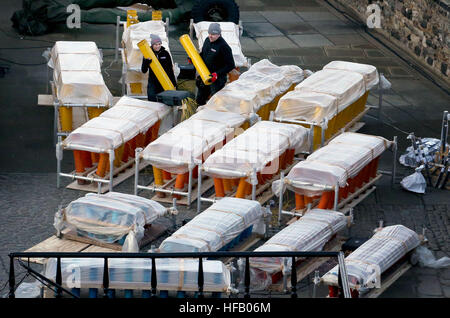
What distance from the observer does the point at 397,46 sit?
27.5 metres

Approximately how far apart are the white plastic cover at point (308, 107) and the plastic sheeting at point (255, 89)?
21.1 inches

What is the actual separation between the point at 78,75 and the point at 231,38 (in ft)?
13.7

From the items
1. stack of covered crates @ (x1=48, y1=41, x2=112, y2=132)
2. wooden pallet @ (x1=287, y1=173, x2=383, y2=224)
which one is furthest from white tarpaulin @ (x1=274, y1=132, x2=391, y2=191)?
stack of covered crates @ (x1=48, y1=41, x2=112, y2=132)

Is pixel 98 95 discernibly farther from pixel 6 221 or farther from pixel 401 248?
pixel 401 248

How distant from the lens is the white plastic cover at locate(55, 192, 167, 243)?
15658 millimetres

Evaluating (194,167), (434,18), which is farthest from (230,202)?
(434,18)

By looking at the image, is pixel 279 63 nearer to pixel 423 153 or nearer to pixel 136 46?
pixel 136 46

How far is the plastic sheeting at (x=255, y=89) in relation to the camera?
63.3 ft

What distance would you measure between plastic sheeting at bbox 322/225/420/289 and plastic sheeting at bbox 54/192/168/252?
308 cm

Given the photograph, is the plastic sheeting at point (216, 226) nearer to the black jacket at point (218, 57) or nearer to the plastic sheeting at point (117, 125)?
the plastic sheeting at point (117, 125)

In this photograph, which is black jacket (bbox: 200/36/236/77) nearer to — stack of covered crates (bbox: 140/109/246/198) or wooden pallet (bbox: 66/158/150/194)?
stack of covered crates (bbox: 140/109/246/198)

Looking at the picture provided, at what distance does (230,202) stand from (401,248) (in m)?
2.67

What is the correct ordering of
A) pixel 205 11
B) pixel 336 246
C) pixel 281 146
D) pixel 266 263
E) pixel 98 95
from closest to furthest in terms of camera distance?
pixel 266 263
pixel 336 246
pixel 281 146
pixel 98 95
pixel 205 11

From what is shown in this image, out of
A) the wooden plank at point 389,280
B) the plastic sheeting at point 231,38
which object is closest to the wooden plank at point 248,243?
the wooden plank at point 389,280
